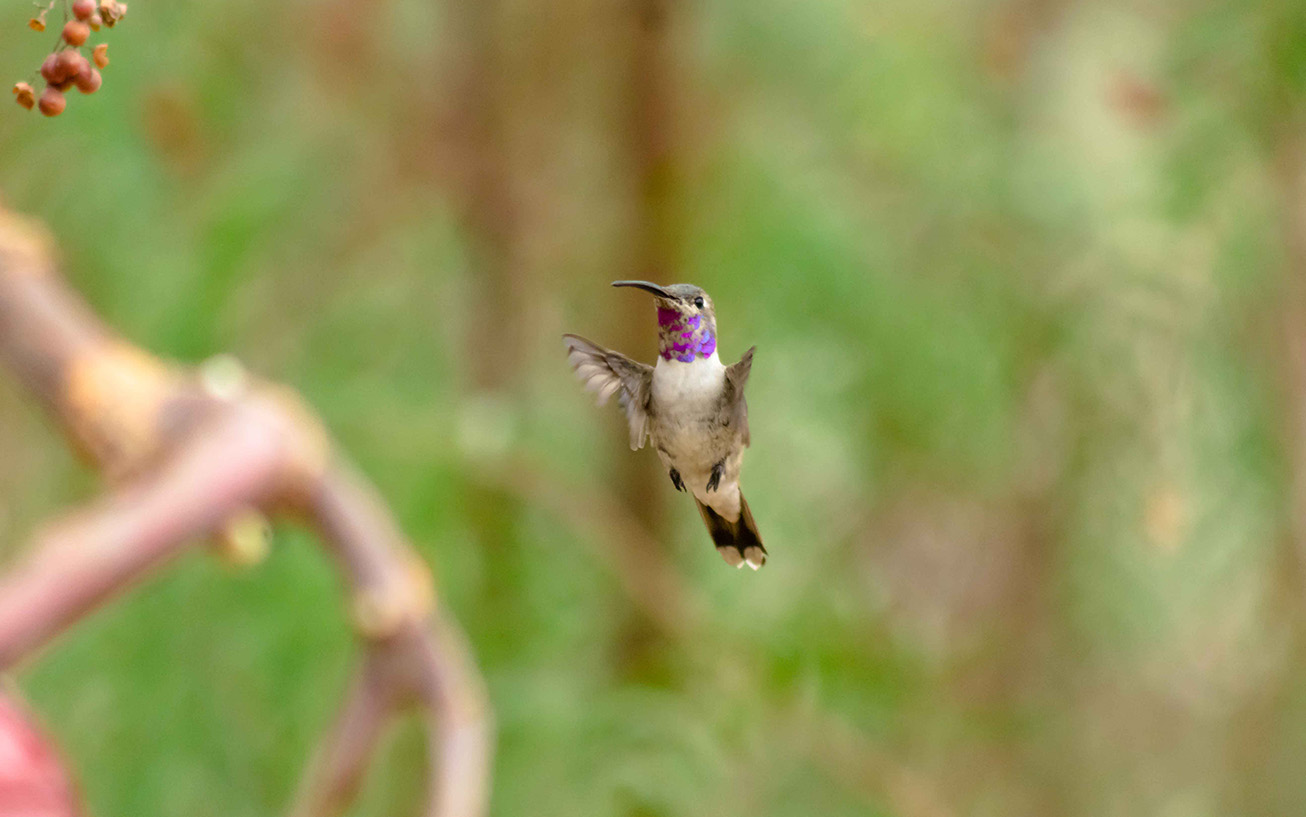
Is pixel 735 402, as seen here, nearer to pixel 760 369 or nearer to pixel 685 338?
pixel 685 338

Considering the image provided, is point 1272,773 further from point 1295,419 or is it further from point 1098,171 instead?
point 1098,171

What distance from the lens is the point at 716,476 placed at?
22cm

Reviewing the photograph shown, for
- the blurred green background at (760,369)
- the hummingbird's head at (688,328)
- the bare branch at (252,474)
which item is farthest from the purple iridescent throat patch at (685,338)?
the blurred green background at (760,369)

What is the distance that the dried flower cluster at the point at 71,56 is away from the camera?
16cm

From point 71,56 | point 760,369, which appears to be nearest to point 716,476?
point 71,56

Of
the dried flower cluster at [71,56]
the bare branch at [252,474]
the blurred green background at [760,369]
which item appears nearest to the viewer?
the dried flower cluster at [71,56]

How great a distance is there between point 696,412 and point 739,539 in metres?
0.02

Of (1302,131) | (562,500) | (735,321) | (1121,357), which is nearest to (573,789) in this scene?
(562,500)

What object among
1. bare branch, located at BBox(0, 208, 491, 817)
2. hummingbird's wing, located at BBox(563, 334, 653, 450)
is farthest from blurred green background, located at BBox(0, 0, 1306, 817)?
hummingbird's wing, located at BBox(563, 334, 653, 450)

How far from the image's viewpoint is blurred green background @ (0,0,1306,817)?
0.77 m

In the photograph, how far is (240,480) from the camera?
0.54m

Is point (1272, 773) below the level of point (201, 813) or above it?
above

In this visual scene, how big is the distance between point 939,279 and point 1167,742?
38cm

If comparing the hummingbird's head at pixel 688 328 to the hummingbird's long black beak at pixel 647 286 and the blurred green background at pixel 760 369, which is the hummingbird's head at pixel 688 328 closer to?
the hummingbird's long black beak at pixel 647 286
